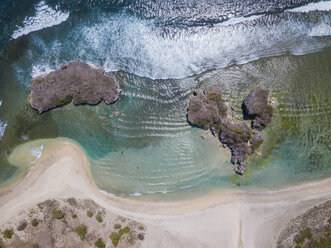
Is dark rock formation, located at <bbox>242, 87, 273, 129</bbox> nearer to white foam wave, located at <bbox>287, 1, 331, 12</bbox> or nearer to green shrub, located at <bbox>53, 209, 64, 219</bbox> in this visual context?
white foam wave, located at <bbox>287, 1, 331, 12</bbox>

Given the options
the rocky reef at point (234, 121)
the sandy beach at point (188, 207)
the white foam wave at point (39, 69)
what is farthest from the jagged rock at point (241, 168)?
the white foam wave at point (39, 69)

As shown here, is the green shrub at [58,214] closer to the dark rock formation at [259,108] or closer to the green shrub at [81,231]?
the green shrub at [81,231]

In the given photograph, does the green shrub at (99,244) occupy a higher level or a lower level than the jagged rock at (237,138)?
lower

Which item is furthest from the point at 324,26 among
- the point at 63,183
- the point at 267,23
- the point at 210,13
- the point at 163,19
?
the point at 63,183

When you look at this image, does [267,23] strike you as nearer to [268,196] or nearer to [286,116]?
[286,116]

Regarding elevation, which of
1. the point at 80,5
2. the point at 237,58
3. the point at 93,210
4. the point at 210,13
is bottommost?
the point at 93,210

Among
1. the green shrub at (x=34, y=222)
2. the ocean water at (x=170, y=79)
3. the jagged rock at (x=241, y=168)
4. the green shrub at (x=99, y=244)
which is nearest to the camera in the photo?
the green shrub at (x=99, y=244)

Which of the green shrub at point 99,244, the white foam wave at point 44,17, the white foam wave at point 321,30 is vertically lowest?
the green shrub at point 99,244
